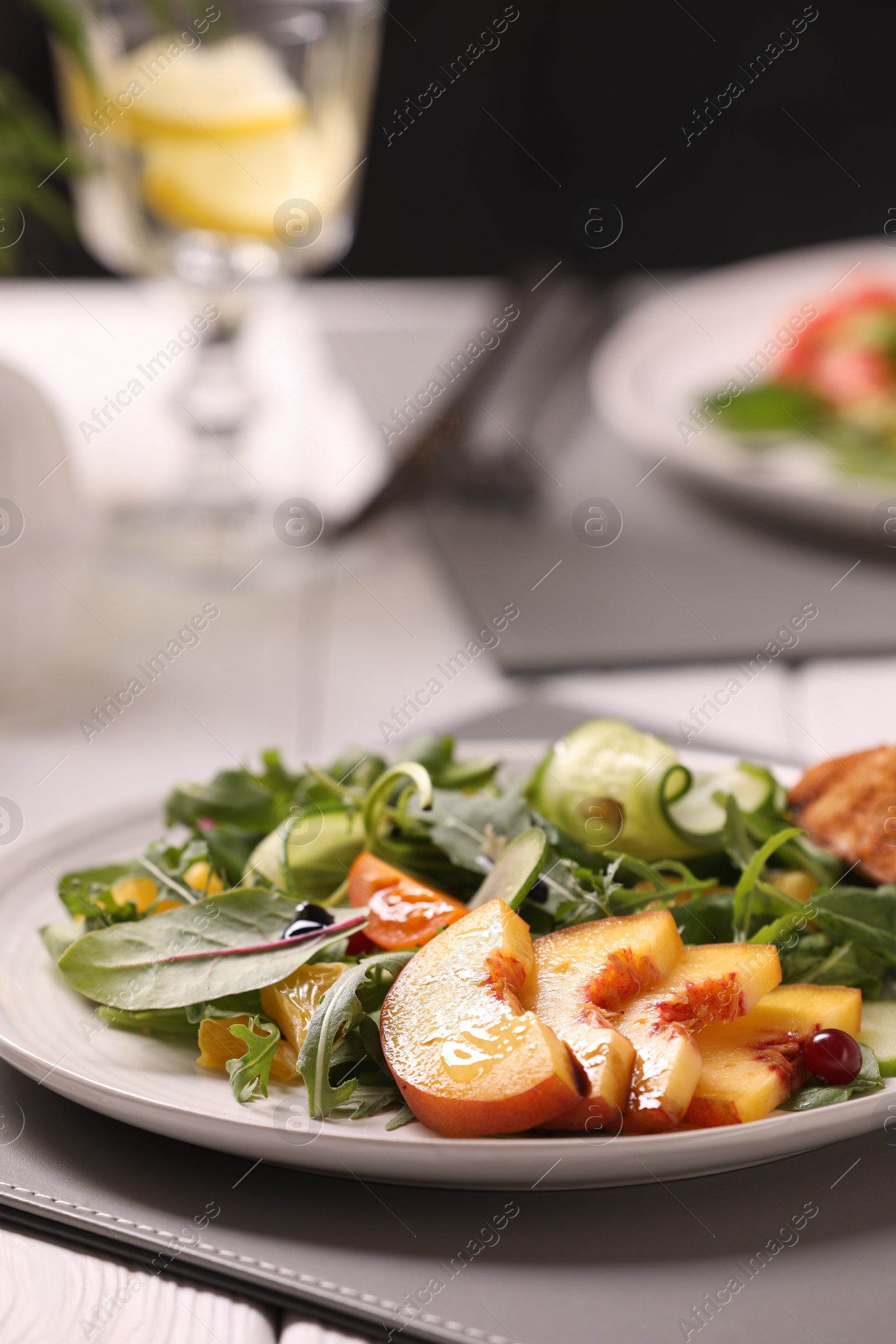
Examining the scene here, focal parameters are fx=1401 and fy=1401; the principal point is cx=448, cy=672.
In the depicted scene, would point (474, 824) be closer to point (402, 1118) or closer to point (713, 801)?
point (713, 801)

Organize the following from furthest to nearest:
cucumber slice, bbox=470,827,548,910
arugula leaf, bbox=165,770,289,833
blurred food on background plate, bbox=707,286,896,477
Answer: blurred food on background plate, bbox=707,286,896,477 < arugula leaf, bbox=165,770,289,833 < cucumber slice, bbox=470,827,548,910

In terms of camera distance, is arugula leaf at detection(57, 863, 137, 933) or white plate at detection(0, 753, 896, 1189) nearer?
white plate at detection(0, 753, 896, 1189)

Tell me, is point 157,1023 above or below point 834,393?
above

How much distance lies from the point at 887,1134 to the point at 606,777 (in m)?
0.36

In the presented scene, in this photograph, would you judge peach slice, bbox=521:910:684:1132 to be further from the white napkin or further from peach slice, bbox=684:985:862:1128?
the white napkin

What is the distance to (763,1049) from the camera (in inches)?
34.7

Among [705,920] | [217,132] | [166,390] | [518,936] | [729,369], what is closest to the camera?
[518,936]

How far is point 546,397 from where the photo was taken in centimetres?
274


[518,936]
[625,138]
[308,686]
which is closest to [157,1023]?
[518,936]

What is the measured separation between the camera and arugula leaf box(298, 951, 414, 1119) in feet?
2.75

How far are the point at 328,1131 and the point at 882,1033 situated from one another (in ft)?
1.23

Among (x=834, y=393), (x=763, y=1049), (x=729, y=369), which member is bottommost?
(x=834, y=393)

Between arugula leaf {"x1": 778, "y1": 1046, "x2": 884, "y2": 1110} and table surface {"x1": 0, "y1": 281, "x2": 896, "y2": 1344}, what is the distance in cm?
54

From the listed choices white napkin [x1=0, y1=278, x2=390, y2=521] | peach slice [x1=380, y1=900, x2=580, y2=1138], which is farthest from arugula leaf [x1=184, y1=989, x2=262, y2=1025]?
white napkin [x1=0, y1=278, x2=390, y2=521]
